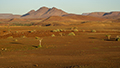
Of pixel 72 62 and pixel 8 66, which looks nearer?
pixel 8 66

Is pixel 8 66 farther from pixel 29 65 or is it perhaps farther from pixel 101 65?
pixel 101 65

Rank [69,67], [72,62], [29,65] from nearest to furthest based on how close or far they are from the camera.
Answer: [69,67]
[29,65]
[72,62]

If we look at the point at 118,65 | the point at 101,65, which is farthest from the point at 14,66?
the point at 118,65

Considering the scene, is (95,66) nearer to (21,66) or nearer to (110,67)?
(110,67)

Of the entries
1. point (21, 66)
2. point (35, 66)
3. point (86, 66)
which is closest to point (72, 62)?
point (86, 66)

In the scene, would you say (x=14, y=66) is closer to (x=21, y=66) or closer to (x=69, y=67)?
(x=21, y=66)

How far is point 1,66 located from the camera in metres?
10.9

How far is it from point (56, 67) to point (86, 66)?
1.64m

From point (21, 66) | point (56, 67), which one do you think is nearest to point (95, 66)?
point (56, 67)

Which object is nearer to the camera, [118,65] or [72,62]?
[118,65]

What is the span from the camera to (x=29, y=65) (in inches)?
440

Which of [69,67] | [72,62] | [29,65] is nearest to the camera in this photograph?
[69,67]

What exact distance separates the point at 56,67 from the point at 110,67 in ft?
9.49

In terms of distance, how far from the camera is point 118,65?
35.8ft
